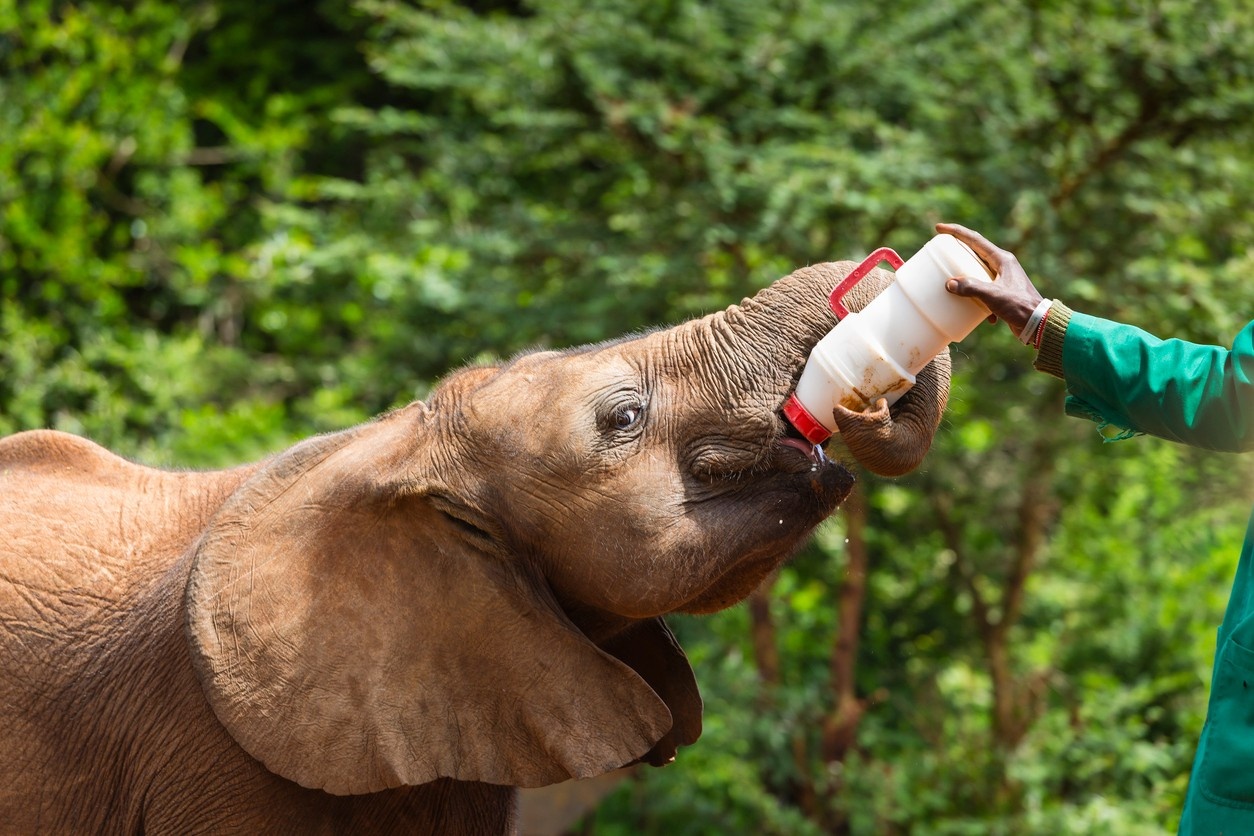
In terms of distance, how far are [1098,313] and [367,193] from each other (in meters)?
4.36

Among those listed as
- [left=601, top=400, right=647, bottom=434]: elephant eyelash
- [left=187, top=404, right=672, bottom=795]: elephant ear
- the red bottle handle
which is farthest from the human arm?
[left=187, top=404, right=672, bottom=795]: elephant ear

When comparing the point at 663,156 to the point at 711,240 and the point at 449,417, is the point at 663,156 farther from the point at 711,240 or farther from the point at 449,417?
the point at 449,417

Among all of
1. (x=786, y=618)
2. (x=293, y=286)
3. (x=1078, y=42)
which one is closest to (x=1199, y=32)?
(x=1078, y=42)

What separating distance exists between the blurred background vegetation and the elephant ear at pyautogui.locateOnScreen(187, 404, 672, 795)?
10.2ft

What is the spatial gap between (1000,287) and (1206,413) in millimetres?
435

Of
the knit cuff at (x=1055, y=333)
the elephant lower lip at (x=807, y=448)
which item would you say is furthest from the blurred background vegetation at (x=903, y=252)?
the elephant lower lip at (x=807, y=448)

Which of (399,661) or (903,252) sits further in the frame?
(903,252)

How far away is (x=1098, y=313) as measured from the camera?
270 inches

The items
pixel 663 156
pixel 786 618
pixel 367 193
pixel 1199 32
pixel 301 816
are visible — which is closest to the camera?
pixel 301 816

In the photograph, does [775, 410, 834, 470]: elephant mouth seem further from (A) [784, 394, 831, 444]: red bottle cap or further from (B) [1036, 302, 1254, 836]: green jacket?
(B) [1036, 302, 1254, 836]: green jacket

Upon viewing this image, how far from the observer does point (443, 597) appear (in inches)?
122

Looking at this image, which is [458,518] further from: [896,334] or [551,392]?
[896,334]

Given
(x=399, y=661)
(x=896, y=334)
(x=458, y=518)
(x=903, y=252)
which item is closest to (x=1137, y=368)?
(x=896, y=334)

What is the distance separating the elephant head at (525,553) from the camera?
2.92 metres
